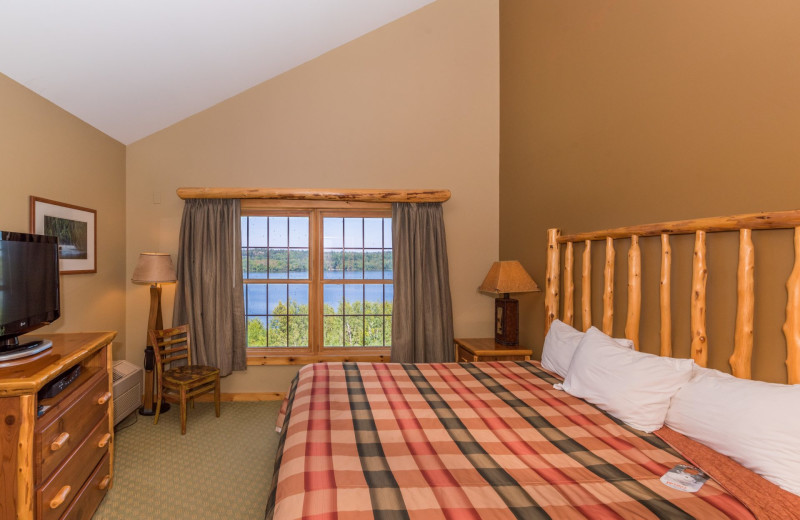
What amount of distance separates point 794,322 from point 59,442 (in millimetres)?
2944

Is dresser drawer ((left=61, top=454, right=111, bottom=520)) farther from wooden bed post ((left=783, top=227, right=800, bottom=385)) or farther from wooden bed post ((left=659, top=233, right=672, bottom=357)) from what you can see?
wooden bed post ((left=783, top=227, right=800, bottom=385))

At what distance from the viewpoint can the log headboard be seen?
1.39m

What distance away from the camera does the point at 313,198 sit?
3672 millimetres

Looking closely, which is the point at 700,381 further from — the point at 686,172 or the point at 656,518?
the point at 686,172

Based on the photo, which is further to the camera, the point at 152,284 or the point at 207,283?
the point at 207,283

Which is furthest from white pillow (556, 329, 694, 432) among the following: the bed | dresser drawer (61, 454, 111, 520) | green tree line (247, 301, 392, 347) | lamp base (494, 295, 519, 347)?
dresser drawer (61, 454, 111, 520)

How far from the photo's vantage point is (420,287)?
146 inches

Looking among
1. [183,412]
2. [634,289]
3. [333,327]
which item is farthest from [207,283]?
[634,289]

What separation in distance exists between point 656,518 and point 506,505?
38 centimetres

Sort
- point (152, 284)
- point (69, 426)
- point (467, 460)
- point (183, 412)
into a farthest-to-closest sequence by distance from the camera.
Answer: point (152, 284)
point (183, 412)
point (69, 426)
point (467, 460)

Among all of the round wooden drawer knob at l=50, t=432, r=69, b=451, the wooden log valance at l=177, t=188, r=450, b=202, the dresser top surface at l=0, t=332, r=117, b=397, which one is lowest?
the round wooden drawer knob at l=50, t=432, r=69, b=451

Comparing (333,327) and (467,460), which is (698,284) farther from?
(333,327)

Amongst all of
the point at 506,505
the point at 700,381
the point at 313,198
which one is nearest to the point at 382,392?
the point at 506,505

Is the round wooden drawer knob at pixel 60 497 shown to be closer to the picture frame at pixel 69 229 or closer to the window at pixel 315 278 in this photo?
the picture frame at pixel 69 229
